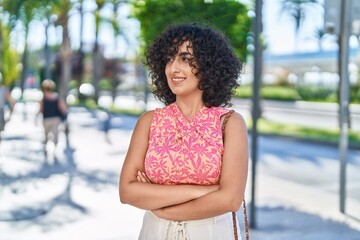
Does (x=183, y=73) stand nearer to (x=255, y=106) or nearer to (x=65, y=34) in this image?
(x=255, y=106)

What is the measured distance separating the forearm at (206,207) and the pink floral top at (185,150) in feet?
0.27

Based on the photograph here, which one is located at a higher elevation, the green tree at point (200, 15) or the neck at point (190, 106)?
the green tree at point (200, 15)

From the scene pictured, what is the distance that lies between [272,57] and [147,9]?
172ft

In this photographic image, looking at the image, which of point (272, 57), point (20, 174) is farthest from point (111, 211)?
point (272, 57)

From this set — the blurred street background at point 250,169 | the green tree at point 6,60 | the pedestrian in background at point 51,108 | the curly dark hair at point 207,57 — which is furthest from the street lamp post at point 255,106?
the green tree at point 6,60

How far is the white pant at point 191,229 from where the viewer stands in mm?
2207

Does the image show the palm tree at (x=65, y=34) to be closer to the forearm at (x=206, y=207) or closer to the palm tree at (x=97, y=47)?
the palm tree at (x=97, y=47)

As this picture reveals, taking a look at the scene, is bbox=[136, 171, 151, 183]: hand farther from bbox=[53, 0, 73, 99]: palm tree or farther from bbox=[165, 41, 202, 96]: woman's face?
bbox=[53, 0, 73, 99]: palm tree

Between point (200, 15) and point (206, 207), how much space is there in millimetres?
7159

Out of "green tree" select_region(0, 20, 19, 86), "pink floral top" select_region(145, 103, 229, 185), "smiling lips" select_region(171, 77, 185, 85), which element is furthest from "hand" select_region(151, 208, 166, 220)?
"green tree" select_region(0, 20, 19, 86)

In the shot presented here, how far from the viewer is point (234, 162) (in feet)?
7.07

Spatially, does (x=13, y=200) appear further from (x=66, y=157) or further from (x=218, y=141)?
(x=218, y=141)

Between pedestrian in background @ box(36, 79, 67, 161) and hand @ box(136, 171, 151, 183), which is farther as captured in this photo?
pedestrian in background @ box(36, 79, 67, 161)

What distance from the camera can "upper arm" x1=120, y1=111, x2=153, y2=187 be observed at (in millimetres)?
2307
